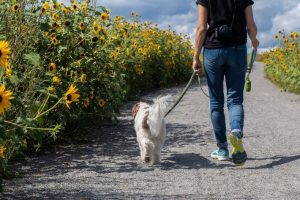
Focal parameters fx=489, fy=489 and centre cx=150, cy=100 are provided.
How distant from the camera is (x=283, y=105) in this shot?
32.6ft

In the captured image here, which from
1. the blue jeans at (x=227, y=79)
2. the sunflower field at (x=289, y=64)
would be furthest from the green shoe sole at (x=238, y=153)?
the sunflower field at (x=289, y=64)

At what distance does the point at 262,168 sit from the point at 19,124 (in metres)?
2.59

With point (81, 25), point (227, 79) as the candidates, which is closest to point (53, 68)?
point (81, 25)

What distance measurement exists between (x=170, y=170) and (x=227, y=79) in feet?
3.74

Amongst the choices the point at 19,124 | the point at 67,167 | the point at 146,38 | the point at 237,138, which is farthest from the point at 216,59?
the point at 146,38

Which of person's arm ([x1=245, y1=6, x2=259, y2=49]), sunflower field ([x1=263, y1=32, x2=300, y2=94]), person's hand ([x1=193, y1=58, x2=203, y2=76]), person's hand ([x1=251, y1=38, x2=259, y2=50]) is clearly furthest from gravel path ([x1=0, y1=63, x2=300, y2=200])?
sunflower field ([x1=263, y1=32, x2=300, y2=94])

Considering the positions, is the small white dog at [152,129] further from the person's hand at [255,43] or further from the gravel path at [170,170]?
the person's hand at [255,43]

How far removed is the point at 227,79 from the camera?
16.6 feet

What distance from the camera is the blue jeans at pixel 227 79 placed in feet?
16.0

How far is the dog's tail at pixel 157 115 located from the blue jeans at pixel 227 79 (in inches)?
22.3

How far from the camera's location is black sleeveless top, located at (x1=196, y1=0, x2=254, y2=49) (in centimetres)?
485

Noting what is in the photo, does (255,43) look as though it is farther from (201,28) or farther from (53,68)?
(53,68)

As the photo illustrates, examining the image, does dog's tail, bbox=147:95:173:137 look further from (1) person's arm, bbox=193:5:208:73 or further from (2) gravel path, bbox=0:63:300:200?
(1) person's arm, bbox=193:5:208:73

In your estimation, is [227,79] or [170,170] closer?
[170,170]
